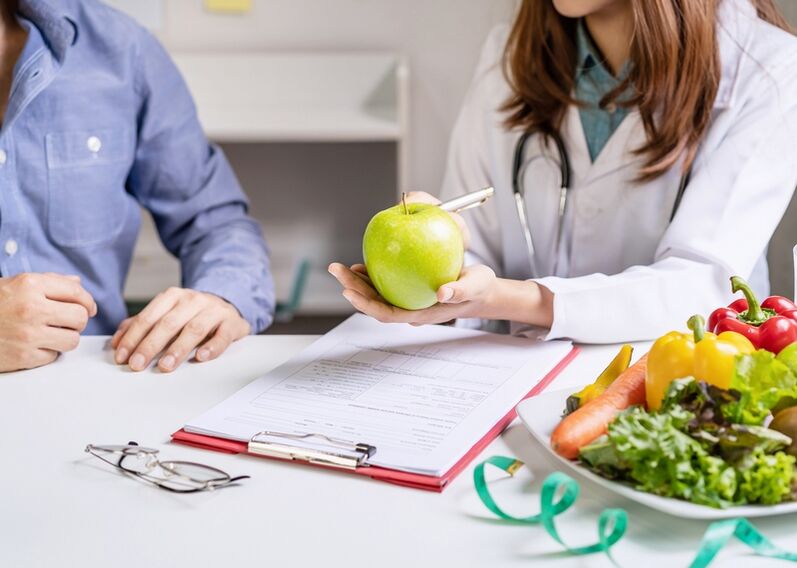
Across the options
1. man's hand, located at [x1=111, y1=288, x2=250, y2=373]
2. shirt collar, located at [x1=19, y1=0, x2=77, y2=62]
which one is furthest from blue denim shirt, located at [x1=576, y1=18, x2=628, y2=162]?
shirt collar, located at [x1=19, y1=0, x2=77, y2=62]

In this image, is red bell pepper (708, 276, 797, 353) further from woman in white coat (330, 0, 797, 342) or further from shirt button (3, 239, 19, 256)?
shirt button (3, 239, 19, 256)

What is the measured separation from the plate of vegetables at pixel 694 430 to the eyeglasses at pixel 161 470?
27cm

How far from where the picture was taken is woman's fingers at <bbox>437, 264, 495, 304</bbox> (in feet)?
2.97

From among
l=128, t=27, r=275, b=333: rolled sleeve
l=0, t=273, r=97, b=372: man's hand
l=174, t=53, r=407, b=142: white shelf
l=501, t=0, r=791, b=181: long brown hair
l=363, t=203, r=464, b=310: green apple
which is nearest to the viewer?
l=363, t=203, r=464, b=310: green apple

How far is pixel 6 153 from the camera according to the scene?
124 centimetres

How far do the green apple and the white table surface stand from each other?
0.17m

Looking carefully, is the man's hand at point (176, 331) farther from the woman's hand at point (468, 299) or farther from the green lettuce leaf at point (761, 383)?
the green lettuce leaf at point (761, 383)

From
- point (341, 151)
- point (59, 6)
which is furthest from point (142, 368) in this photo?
point (341, 151)

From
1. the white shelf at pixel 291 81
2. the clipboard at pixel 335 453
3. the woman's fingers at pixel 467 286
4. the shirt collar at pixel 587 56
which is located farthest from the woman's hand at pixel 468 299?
the white shelf at pixel 291 81

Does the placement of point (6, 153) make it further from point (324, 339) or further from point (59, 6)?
point (324, 339)

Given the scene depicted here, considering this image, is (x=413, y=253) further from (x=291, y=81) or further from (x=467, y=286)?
(x=291, y=81)

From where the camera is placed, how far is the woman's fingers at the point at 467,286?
91 centimetres

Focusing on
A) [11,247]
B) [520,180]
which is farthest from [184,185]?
[520,180]

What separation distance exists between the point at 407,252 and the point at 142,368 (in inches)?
13.4
